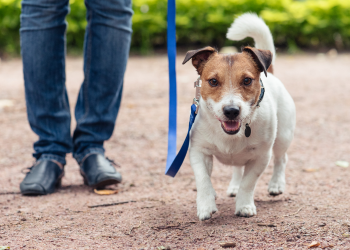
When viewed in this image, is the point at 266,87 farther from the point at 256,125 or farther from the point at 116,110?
the point at 116,110

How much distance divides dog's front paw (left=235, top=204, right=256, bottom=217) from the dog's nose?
61cm

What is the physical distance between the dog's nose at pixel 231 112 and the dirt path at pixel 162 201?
0.62m

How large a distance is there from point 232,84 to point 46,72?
1457 mm

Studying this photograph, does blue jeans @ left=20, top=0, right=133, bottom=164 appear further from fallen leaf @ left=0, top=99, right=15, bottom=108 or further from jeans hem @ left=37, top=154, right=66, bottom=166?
fallen leaf @ left=0, top=99, right=15, bottom=108

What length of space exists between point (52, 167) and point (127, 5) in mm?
1315

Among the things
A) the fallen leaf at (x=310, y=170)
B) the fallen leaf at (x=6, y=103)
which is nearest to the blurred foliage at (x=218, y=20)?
the fallen leaf at (x=6, y=103)

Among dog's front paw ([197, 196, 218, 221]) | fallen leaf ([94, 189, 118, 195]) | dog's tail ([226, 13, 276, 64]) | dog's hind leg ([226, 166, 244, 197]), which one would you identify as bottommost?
fallen leaf ([94, 189, 118, 195])

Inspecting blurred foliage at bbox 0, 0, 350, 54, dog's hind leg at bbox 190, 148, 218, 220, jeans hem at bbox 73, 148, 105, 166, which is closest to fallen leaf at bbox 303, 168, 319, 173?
dog's hind leg at bbox 190, 148, 218, 220

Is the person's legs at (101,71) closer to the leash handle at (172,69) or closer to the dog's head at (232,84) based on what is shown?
the leash handle at (172,69)

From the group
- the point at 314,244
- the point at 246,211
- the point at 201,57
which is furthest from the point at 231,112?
the point at 314,244

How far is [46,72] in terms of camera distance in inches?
128

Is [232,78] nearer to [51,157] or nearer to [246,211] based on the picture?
[246,211]

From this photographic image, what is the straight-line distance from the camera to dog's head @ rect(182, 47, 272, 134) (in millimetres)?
2455

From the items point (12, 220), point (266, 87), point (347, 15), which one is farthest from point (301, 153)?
point (347, 15)
